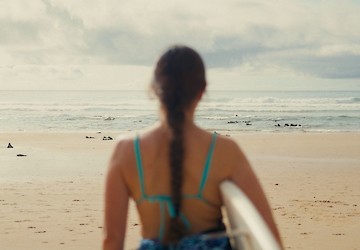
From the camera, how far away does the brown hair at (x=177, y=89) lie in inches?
89.5

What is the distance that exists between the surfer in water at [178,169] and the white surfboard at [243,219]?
0.04 meters

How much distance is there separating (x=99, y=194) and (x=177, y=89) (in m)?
8.02

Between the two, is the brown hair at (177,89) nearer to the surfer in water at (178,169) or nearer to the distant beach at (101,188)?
the surfer in water at (178,169)

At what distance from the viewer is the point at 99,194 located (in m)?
10.1

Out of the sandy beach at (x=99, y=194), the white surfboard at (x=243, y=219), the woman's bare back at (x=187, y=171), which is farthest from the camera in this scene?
the sandy beach at (x=99, y=194)

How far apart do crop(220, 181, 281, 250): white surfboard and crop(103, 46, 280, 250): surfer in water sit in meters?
0.04

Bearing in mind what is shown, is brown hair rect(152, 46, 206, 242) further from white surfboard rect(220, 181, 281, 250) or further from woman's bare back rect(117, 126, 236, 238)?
white surfboard rect(220, 181, 281, 250)

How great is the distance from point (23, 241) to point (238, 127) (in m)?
21.7

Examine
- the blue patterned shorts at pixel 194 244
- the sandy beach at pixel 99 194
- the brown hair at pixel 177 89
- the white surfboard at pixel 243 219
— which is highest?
the brown hair at pixel 177 89

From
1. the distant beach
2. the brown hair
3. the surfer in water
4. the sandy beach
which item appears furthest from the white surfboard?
the sandy beach

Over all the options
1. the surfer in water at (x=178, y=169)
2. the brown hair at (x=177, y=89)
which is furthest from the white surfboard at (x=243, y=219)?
the brown hair at (x=177, y=89)

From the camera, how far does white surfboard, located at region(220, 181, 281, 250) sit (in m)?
2.21

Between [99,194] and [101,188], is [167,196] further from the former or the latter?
[101,188]

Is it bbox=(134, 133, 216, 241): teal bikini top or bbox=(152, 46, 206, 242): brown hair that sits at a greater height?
bbox=(152, 46, 206, 242): brown hair
